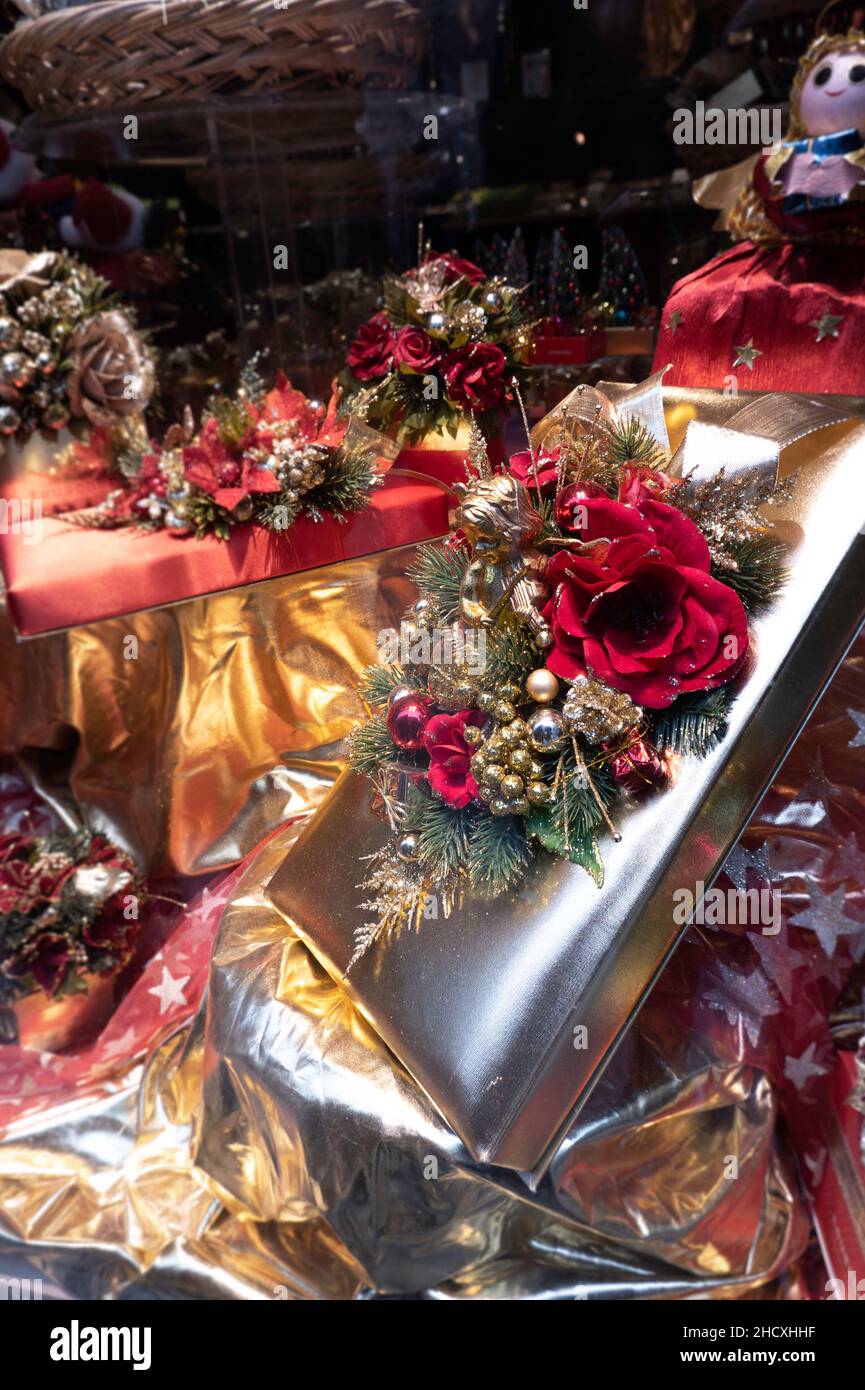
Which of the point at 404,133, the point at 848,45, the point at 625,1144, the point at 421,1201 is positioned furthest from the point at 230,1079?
A: the point at 404,133

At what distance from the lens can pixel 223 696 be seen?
132cm

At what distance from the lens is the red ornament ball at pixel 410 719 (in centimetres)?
87

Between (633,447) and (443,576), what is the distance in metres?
0.23

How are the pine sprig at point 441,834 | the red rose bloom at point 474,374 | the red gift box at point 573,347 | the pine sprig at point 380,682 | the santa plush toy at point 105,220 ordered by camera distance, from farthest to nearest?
the santa plush toy at point 105,220, the red gift box at point 573,347, the red rose bloom at point 474,374, the pine sprig at point 380,682, the pine sprig at point 441,834

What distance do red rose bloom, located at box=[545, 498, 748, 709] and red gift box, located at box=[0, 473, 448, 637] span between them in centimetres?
54

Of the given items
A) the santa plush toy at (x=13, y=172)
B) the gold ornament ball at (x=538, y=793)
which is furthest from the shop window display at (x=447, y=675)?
the santa plush toy at (x=13, y=172)

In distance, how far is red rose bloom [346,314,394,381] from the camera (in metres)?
1.40

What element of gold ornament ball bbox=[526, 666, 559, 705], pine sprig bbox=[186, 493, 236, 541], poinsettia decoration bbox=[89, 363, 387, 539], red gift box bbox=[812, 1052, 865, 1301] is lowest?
red gift box bbox=[812, 1052, 865, 1301]

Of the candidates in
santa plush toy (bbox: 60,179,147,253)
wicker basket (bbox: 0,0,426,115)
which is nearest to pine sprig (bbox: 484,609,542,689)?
wicker basket (bbox: 0,0,426,115)

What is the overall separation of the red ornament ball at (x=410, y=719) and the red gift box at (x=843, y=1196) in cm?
57

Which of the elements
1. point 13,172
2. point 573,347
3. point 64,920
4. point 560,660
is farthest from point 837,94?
point 13,172

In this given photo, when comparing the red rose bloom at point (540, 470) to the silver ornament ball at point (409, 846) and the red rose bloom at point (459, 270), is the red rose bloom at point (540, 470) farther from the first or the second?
the red rose bloom at point (459, 270)

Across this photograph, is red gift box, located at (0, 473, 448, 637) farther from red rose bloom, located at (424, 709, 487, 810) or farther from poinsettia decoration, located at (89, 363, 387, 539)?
red rose bloom, located at (424, 709, 487, 810)

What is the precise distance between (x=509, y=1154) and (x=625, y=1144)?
0.16 meters
